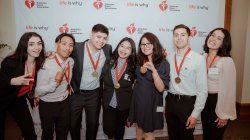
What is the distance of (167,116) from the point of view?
2.56 meters

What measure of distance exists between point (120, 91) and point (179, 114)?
2.48 ft

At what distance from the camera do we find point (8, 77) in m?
2.28

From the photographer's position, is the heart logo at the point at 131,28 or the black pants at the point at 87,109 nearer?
the black pants at the point at 87,109

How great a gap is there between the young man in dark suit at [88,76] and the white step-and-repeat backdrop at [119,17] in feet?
2.57

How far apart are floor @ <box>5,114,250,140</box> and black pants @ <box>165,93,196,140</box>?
1.29m

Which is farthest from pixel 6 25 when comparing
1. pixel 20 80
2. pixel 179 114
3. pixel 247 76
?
pixel 247 76

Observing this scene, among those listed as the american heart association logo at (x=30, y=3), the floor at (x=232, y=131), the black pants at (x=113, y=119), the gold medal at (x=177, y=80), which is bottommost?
the floor at (x=232, y=131)

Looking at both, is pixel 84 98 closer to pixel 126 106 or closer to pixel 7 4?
pixel 126 106

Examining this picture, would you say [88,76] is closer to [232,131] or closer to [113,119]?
[113,119]

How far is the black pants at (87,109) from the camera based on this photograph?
2.74 metres

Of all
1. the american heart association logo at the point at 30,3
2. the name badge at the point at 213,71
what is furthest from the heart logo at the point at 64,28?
the name badge at the point at 213,71

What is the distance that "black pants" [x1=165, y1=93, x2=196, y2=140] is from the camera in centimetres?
237

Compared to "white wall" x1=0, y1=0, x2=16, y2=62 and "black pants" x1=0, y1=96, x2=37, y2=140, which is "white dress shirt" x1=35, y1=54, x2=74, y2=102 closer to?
"black pants" x1=0, y1=96, x2=37, y2=140

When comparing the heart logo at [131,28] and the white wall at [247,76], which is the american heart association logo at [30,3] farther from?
the white wall at [247,76]
